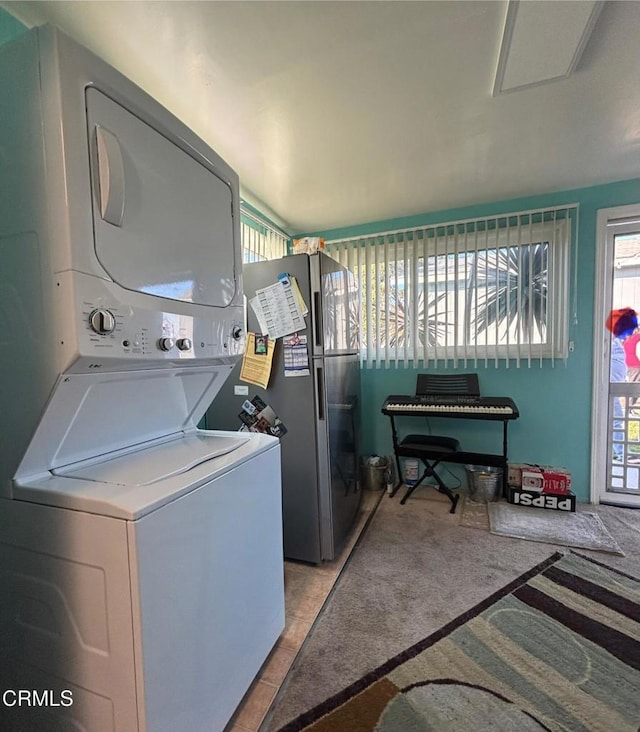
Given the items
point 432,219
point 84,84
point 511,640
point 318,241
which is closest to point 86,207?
point 84,84

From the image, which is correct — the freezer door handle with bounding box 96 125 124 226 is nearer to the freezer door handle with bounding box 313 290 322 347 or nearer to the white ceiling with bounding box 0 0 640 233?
the white ceiling with bounding box 0 0 640 233

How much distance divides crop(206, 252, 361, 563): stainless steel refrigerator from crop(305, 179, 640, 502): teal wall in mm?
1356

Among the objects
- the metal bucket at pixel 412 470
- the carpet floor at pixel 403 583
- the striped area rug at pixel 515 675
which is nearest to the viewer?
the striped area rug at pixel 515 675

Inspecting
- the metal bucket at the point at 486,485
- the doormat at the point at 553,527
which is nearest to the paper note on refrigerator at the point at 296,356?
the doormat at the point at 553,527

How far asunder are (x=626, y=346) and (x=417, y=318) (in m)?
1.59

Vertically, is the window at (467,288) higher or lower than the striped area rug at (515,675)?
higher

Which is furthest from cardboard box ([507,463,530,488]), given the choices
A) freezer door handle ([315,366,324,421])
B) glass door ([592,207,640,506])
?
freezer door handle ([315,366,324,421])

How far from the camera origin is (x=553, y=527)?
2311mm

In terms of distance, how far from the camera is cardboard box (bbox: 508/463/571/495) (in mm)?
2584

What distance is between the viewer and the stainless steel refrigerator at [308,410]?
1856mm

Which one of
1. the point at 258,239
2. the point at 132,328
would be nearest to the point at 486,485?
the point at 258,239

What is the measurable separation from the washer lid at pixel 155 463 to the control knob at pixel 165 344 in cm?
34

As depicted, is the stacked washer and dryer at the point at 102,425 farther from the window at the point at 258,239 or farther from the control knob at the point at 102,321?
the window at the point at 258,239

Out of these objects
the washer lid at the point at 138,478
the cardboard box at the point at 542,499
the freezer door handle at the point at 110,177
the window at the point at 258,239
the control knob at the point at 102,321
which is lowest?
the cardboard box at the point at 542,499
